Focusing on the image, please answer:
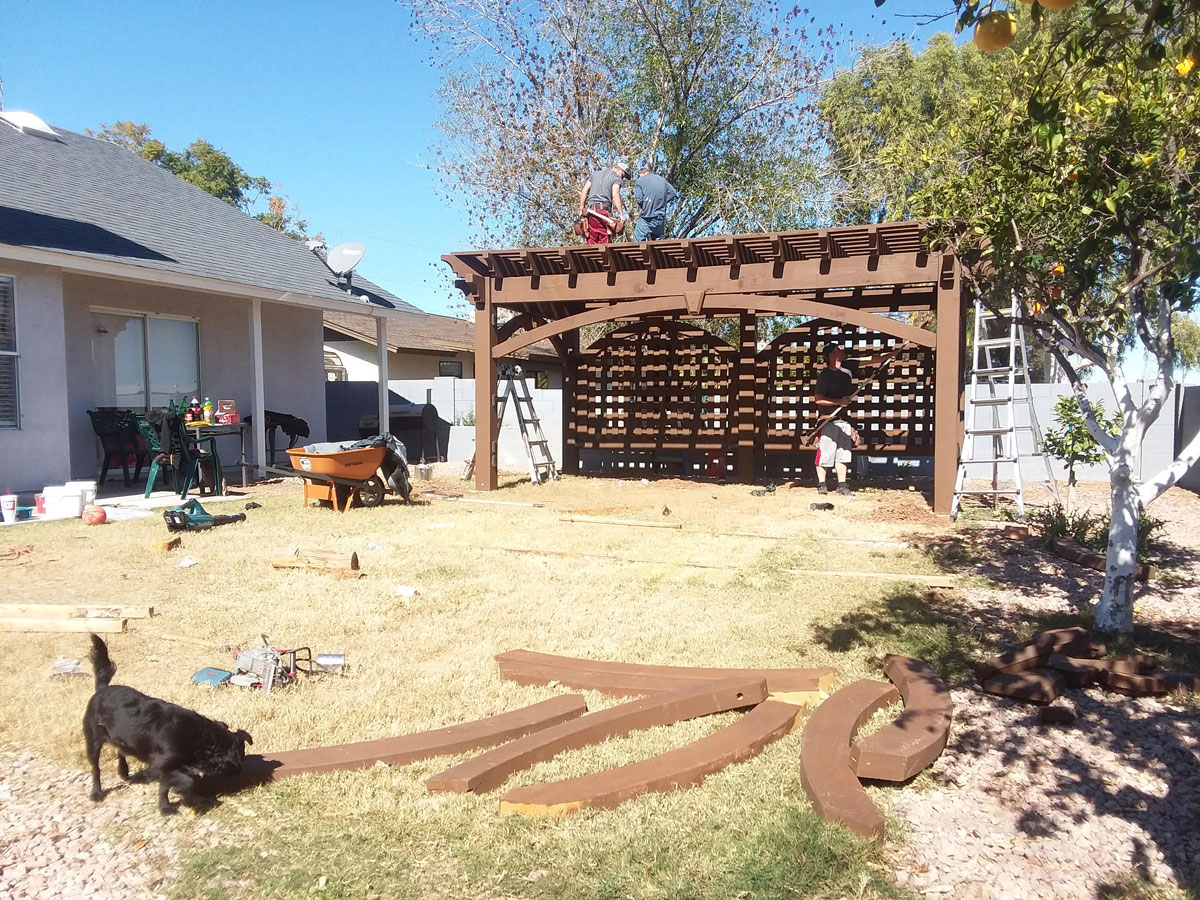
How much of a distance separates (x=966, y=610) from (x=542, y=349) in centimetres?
2361

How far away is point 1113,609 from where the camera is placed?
459 centimetres

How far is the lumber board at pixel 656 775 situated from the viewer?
110 inches

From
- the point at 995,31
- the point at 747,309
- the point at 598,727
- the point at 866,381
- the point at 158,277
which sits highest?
the point at 158,277

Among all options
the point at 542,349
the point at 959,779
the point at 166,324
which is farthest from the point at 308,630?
the point at 542,349

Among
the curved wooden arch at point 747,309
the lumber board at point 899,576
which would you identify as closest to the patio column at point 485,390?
the curved wooden arch at point 747,309

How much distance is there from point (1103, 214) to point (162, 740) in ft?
15.5

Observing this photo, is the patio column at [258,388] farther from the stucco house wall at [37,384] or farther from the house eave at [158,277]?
the stucco house wall at [37,384]

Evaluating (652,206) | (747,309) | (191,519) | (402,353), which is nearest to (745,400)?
(747,309)

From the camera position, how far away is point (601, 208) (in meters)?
11.4

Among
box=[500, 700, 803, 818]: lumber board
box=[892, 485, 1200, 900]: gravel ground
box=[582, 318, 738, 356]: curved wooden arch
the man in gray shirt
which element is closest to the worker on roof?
the man in gray shirt

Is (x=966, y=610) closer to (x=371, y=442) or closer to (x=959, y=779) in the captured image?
(x=959, y=779)

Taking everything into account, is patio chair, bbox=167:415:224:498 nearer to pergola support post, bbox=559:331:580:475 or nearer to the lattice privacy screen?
pergola support post, bbox=559:331:580:475

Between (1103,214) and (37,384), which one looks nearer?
(1103,214)

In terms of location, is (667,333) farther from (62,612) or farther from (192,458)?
(62,612)
